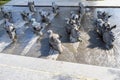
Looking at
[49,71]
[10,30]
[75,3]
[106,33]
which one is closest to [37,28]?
[10,30]

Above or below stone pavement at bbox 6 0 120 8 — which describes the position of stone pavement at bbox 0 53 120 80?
below

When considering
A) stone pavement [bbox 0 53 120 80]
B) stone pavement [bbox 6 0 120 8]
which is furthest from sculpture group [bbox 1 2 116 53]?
stone pavement [bbox 6 0 120 8]

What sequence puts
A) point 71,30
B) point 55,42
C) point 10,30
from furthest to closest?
point 10,30 < point 71,30 < point 55,42

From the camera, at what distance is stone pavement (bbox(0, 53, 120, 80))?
25.6 ft

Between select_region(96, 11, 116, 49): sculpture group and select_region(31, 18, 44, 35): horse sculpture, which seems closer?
select_region(96, 11, 116, 49): sculpture group

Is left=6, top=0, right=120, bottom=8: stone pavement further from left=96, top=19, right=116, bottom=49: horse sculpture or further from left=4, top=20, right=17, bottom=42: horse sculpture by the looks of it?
left=4, top=20, right=17, bottom=42: horse sculpture

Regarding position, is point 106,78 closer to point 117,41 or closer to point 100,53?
point 100,53

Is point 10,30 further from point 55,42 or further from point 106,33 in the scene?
point 106,33

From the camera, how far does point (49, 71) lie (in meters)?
8.38

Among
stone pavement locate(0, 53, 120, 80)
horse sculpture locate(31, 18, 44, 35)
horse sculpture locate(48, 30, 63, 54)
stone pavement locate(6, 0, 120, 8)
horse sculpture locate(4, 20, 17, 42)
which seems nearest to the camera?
stone pavement locate(0, 53, 120, 80)

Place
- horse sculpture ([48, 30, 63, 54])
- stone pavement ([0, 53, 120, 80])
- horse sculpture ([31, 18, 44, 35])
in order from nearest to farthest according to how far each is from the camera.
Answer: stone pavement ([0, 53, 120, 80]) < horse sculpture ([48, 30, 63, 54]) < horse sculpture ([31, 18, 44, 35])

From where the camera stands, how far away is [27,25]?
1296cm

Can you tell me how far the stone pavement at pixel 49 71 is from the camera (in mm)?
7809

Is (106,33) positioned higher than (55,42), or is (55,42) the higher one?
(106,33)
